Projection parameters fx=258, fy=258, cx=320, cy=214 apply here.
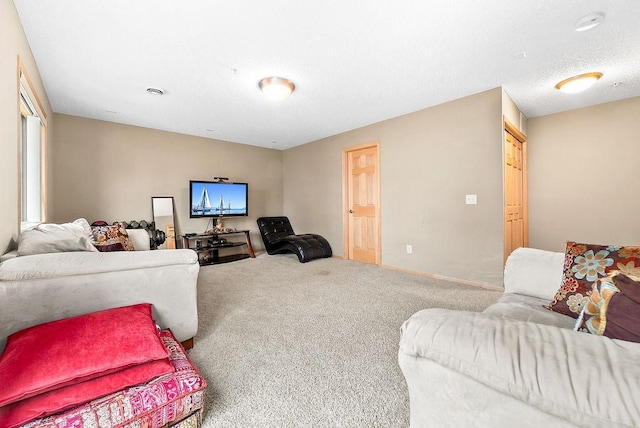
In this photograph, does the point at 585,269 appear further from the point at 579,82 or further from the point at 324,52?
the point at 579,82

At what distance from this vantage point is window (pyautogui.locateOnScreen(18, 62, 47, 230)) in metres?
2.60

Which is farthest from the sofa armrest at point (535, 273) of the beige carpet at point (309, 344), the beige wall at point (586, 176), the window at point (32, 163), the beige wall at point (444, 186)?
the window at point (32, 163)

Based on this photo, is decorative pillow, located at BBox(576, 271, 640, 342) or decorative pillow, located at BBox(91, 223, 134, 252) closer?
decorative pillow, located at BBox(576, 271, 640, 342)

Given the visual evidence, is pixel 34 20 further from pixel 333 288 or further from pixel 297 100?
pixel 333 288

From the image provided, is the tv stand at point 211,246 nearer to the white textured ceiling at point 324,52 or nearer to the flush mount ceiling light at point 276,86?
the white textured ceiling at point 324,52

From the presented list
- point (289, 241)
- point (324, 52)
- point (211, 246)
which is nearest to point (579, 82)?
point (324, 52)

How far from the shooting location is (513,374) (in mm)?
554

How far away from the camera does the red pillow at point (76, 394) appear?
92cm

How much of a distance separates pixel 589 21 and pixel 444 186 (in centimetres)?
192

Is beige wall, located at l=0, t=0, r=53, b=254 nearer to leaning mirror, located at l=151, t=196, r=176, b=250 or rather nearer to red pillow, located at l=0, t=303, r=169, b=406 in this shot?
red pillow, located at l=0, t=303, r=169, b=406

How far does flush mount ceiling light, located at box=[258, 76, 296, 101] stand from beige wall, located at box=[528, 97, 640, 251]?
3972 millimetres

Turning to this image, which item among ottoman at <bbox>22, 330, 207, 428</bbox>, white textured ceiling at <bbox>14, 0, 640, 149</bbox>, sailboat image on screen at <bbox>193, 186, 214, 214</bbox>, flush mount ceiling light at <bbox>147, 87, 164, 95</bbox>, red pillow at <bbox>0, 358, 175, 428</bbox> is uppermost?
flush mount ceiling light at <bbox>147, 87, 164, 95</bbox>

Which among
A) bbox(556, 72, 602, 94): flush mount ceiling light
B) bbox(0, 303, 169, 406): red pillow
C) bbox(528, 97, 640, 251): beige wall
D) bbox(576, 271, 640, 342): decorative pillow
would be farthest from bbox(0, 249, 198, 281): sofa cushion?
bbox(528, 97, 640, 251): beige wall

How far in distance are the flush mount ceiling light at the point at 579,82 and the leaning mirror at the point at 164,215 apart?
223 inches
